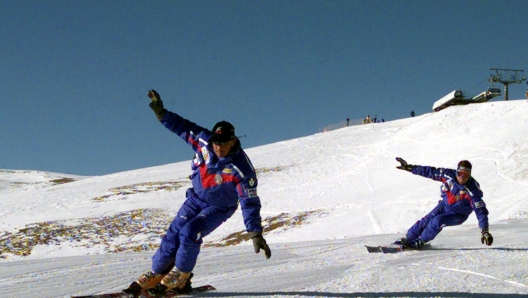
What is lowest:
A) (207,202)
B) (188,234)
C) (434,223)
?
(434,223)

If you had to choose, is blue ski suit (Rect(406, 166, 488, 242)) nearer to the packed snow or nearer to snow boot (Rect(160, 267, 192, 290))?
the packed snow

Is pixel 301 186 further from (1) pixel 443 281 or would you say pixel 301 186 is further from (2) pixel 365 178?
(1) pixel 443 281

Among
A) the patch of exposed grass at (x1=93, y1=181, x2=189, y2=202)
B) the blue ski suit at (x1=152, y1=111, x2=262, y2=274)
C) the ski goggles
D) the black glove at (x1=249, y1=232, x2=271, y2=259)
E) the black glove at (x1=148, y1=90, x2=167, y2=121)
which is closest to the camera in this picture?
the black glove at (x1=249, y1=232, x2=271, y2=259)

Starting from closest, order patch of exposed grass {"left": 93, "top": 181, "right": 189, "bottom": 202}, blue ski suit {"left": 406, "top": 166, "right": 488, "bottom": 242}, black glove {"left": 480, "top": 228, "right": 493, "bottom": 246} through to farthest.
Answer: black glove {"left": 480, "top": 228, "right": 493, "bottom": 246}, blue ski suit {"left": 406, "top": 166, "right": 488, "bottom": 242}, patch of exposed grass {"left": 93, "top": 181, "right": 189, "bottom": 202}

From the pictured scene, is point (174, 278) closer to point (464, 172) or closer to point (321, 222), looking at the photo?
point (464, 172)

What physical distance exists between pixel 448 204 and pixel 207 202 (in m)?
4.44

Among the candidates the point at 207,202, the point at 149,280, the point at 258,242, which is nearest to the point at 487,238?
the point at 258,242

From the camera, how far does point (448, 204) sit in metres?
7.28

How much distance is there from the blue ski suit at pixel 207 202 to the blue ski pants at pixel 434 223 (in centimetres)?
395

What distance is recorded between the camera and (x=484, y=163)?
68.7ft

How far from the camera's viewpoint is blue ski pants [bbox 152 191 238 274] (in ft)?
13.7

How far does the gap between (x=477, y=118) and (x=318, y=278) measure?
27864 millimetres

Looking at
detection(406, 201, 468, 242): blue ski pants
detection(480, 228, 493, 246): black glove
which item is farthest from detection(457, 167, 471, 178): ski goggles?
detection(480, 228, 493, 246): black glove

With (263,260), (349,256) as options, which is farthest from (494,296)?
(263,260)
